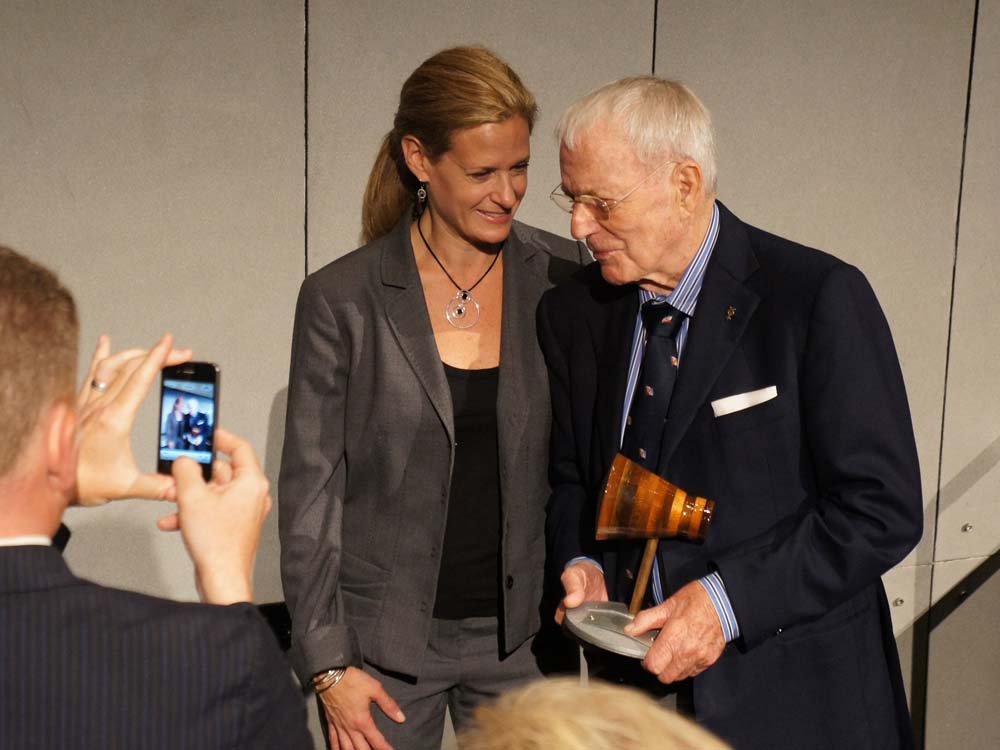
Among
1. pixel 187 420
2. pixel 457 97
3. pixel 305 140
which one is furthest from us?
pixel 305 140

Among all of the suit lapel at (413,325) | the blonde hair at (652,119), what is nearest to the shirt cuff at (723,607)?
the suit lapel at (413,325)

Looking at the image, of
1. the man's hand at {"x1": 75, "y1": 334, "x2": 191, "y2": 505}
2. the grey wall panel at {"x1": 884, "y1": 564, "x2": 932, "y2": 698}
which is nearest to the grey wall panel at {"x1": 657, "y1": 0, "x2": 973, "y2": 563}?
the grey wall panel at {"x1": 884, "y1": 564, "x2": 932, "y2": 698}

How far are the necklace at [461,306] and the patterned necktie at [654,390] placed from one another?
16.7 inches

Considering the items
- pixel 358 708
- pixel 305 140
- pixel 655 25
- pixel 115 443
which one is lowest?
pixel 358 708

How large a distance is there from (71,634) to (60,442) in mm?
186

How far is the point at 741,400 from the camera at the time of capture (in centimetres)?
199

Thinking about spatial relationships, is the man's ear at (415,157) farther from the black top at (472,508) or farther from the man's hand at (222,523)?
the man's hand at (222,523)

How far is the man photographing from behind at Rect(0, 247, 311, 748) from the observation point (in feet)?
3.59

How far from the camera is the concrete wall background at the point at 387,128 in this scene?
2.98 metres

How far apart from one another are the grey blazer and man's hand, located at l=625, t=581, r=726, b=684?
1.52 ft

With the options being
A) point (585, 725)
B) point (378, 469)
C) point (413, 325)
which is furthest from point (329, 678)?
point (585, 725)

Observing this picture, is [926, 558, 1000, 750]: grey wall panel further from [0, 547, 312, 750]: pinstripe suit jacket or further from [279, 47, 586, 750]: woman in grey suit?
[0, 547, 312, 750]: pinstripe suit jacket

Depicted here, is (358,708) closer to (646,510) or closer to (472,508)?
(472,508)

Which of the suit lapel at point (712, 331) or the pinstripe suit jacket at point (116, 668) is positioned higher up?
the suit lapel at point (712, 331)
